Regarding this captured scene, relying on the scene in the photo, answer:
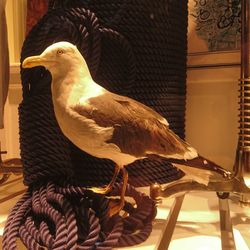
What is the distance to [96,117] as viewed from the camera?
303 mm

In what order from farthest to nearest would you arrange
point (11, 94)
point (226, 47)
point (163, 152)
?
point (11, 94) < point (226, 47) < point (163, 152)

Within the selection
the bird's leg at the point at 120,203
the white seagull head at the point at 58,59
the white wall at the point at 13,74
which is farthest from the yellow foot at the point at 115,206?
the white wall at the point at 13,74

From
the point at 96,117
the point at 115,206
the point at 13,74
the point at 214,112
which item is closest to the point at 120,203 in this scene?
the point at 115,206

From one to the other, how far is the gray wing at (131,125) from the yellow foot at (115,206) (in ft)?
0.24

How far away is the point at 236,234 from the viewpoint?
376mm

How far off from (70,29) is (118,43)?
62 mm

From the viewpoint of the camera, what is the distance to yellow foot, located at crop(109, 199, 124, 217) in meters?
0.35

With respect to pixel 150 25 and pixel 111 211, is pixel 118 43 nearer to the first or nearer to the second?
pixel 150 25

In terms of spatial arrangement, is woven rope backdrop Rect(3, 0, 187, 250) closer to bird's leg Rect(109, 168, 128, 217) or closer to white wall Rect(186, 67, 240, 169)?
bird's leg Rect(109, 168, 128, 217)

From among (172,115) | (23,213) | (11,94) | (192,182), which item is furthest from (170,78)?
(11,94)

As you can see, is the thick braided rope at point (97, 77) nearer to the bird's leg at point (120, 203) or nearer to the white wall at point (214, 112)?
the bird's leg at point (120, 203)

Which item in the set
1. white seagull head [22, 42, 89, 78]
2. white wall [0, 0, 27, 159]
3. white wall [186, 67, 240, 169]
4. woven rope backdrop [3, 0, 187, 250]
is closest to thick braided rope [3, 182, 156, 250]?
woven rope backdrop [3, 0, 187, 250]

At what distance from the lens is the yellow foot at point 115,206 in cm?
35

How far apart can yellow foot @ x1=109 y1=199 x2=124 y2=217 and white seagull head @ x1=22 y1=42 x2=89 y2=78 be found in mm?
154
